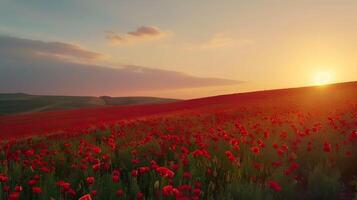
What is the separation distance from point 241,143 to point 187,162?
2181mm

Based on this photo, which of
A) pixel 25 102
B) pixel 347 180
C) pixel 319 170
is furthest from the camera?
pixel 25 102

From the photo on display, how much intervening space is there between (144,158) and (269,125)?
417cm

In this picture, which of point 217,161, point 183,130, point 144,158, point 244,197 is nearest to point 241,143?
point 217,161

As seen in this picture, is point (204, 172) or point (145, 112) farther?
point (145, 112)

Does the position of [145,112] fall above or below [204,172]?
below

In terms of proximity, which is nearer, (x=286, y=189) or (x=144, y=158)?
(x=286, y=189)

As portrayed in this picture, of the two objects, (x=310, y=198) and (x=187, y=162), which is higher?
(x=187, y=162)

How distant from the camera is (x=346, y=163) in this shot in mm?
6875

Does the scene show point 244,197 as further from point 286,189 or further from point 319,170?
point 319,170

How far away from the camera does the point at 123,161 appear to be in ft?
25.7

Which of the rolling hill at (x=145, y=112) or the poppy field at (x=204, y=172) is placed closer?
the poppy field at (x=204, y=172)

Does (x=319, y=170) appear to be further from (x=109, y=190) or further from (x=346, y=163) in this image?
(x=109, y=190)

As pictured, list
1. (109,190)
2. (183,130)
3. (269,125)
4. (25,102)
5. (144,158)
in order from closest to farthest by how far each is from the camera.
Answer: (109,190)
(144,158)
(269,125)
(183,130)
(25,102)

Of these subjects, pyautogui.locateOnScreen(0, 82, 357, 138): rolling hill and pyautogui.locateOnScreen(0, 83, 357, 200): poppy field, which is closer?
pyautogui.locateOnScreen(0, 83, 357, 200): poppy field
